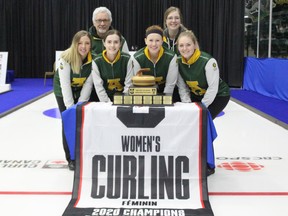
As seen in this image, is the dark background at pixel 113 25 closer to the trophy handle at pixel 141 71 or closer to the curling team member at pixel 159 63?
the curling team member at pixel 159 63

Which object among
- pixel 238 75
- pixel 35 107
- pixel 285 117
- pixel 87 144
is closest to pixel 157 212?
pixel 87 144

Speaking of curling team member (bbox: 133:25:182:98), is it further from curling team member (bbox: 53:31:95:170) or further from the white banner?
the white banner

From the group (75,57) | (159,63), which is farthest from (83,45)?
(159,63)

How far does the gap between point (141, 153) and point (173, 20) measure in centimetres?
169

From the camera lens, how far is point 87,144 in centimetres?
269

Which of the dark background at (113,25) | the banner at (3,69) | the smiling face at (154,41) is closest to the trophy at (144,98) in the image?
the smiling face at (154,41)

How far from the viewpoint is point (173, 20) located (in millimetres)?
3877

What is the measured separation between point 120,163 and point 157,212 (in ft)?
1.36

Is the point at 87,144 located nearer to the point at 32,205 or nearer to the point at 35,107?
the point at 32,205

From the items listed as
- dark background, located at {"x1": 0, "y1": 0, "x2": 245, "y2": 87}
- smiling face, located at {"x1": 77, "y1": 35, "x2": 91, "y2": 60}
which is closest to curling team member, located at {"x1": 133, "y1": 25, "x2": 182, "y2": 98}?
smiling face, located at {"x1": 77, "y1": 35, "x2": 91, "y2": 60}

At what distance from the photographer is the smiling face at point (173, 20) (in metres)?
3.85

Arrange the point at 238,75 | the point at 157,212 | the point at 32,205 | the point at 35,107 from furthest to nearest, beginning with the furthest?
1. the point at 238,75
2. the point at 35,107
3. the point at 32,205
4. the point at 157,212

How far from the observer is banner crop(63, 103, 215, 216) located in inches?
104

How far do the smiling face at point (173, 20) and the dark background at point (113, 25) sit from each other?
6791 millimetres
